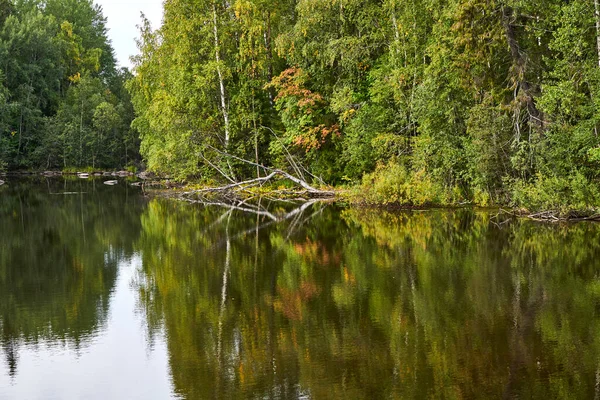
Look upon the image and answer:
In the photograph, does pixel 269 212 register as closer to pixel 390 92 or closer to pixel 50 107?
pixel 390 92

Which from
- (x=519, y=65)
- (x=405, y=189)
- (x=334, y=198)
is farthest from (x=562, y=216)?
(x=334, y=198)

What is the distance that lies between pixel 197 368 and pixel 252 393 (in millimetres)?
1017

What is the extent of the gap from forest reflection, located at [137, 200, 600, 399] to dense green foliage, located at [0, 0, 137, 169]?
1893 inches

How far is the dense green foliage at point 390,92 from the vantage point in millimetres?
19344

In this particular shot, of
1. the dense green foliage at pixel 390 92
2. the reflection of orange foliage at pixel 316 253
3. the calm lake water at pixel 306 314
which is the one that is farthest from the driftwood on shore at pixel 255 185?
the reflection of orange foliage at pixel 316 253

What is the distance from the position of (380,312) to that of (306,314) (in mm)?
1064

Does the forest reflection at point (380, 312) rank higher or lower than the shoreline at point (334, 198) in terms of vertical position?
lower

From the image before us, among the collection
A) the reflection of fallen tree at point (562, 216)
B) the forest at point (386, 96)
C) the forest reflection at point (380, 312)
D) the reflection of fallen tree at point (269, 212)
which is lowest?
the forest reflection at point (380, 312)

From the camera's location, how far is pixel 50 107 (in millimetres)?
67000

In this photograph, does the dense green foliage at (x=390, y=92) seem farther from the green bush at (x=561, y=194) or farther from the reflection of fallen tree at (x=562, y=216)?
the reflection of fallen tree at (x=562, y=216)

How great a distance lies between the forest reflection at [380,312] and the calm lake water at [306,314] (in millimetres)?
30

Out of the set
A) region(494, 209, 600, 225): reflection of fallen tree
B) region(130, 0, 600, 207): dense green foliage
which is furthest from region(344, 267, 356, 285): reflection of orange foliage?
region(130, 0, 600, 207): dense green foliage

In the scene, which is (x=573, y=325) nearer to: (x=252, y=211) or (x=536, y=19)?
(x=536, y=19)

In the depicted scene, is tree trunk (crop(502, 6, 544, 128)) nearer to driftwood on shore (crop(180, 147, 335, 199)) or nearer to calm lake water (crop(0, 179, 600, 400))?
calm lake water (crop(0, 179, 600, 400))
